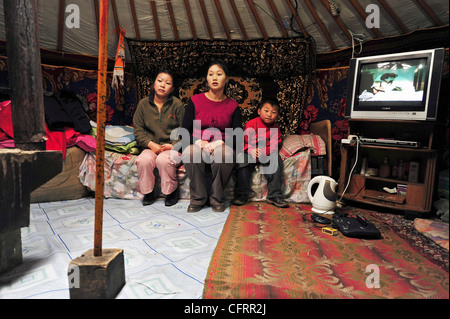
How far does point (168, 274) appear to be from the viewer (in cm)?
100


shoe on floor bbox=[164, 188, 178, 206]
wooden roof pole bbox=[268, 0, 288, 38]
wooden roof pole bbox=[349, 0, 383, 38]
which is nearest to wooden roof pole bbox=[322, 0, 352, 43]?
wooden roof pole bbox=[349, 0, 383, 38]

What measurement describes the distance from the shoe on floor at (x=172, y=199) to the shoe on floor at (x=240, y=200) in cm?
42

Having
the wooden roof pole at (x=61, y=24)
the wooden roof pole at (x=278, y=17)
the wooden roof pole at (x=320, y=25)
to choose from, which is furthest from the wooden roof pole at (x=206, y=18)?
the wooden roof pole at (x=61, y=24)

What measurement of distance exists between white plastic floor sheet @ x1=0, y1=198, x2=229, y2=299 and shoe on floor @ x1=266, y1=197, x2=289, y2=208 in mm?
372

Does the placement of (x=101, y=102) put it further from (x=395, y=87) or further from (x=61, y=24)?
(x=61, y=24)

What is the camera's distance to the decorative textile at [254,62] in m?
2.36

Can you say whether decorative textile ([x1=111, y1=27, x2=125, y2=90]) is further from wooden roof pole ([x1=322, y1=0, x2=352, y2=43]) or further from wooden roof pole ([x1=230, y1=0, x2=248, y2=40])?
wooden roof pole ([x1=322, y1=0, x2=352, y2=43])

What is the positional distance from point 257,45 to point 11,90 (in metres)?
1.96

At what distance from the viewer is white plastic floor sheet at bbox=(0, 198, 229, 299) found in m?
0.91

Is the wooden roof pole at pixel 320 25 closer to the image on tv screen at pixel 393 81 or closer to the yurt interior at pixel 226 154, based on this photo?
the yurt interior at pixel 226 154

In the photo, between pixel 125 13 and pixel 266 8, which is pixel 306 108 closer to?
pixel 266 8

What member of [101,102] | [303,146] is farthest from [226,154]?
[101,102]

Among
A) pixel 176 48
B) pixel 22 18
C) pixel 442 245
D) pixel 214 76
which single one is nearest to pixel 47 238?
pixel 22 18

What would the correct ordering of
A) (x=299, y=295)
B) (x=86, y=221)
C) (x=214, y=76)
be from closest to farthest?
1. (x=299, y=295)
2. (x=86, y=221)
3. (x=214, y=76)
